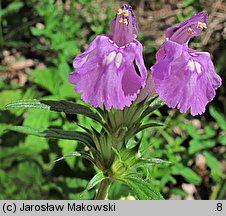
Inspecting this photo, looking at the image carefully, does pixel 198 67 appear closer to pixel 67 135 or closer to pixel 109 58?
pixel 109 58

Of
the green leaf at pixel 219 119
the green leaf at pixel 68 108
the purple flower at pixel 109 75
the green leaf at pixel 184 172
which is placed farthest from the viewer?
the green leaf at pixel 219 119

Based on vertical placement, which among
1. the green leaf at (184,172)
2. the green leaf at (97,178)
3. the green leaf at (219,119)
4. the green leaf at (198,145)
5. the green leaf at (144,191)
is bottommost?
the green leaf at (184,172)

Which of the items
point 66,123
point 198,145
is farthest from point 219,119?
point 66,123

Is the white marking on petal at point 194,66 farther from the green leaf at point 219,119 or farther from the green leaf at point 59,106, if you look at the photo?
the green leaf at point 219,119

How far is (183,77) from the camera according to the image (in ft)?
4.86

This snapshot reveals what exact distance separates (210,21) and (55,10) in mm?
1466

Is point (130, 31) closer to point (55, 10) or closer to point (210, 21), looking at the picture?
point (55, 10)

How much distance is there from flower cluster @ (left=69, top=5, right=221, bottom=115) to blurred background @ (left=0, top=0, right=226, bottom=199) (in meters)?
0.80

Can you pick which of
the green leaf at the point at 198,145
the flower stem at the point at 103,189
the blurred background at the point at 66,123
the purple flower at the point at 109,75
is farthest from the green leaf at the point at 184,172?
the purple flower at the point at 109,75

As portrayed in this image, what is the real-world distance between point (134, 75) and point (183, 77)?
179mm

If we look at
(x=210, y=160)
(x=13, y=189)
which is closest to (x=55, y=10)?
(x=13, y=189)

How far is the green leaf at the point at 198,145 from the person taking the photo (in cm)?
280

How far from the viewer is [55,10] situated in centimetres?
332

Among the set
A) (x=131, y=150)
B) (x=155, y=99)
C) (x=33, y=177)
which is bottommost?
(x=33, y=177)
